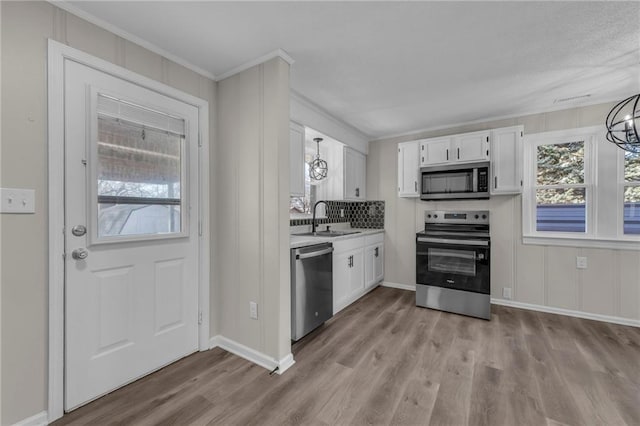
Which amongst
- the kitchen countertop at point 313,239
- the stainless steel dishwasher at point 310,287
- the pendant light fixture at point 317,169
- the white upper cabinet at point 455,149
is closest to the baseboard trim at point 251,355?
the stainless steel dishwasher at point 310,287

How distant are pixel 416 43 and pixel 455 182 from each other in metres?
2.06

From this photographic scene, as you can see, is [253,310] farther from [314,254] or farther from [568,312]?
[568,312]

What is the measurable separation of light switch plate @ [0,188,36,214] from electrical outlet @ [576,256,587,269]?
4.82 m

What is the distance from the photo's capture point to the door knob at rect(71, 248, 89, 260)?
161 cm

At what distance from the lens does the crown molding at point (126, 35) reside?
5.12 feet

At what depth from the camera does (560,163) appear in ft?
10.6

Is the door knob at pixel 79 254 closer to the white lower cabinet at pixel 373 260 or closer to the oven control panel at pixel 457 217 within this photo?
the white lower cabinet at pixel 373 260

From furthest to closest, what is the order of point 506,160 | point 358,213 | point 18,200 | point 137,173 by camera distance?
point 358,213
point 506,160
point 137,173
point 18,200

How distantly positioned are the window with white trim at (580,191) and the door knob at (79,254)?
4.34 m

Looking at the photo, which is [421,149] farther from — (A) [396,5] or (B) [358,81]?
(A) [396,5]

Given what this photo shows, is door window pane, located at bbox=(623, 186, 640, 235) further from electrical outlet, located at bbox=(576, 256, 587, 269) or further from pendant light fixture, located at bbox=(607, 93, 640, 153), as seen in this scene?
pendant light fixture, located at bbox=(607, 93, 640, 153)

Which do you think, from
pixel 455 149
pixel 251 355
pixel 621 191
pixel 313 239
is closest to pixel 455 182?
pixel 455 149

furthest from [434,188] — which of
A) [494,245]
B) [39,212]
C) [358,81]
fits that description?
[39,212]

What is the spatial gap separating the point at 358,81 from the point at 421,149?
161 centimetres
